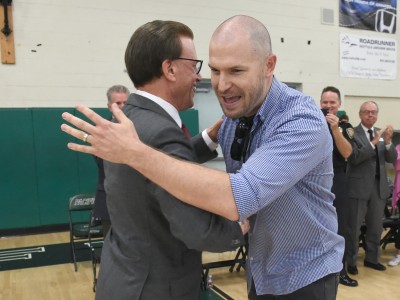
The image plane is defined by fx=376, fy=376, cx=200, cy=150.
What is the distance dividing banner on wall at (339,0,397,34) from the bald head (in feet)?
27.5

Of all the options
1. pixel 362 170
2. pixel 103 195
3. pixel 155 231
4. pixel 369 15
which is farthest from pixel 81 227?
pixel 369 15

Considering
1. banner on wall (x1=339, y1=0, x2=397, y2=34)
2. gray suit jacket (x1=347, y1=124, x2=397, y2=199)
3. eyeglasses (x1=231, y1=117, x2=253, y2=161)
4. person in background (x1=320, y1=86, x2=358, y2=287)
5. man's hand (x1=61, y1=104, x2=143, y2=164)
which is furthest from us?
banner on wall (x1=339, y1=0, x2=397, y2=34)

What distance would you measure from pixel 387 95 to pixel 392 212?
16.2 feet

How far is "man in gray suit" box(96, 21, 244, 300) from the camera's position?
1.08 meters

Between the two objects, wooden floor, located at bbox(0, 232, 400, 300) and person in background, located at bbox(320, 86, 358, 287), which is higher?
person in background, located at bbox(320, 86, 358, 287)

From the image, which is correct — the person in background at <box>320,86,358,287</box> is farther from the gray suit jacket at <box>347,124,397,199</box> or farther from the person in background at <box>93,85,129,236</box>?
the person in background at <box>93,85,129,236</box>

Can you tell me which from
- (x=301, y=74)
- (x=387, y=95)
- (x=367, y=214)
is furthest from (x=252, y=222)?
(x=387, y=95)

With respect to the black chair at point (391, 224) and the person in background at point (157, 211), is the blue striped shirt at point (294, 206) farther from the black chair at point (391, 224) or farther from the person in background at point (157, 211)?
the black chair at point (391, 224)

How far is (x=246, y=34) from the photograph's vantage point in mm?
1208

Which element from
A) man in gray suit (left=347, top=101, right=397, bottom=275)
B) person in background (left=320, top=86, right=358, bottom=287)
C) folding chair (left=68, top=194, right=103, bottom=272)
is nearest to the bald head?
person in background (left=320, top=86, right=358, bottom=287)

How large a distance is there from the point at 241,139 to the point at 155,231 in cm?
52

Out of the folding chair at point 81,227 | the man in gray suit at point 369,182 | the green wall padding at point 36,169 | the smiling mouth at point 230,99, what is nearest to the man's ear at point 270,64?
the smiling mouth at point 230,99

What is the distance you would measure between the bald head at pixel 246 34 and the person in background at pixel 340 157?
2.58m

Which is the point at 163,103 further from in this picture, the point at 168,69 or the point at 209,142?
the point at 209,142
